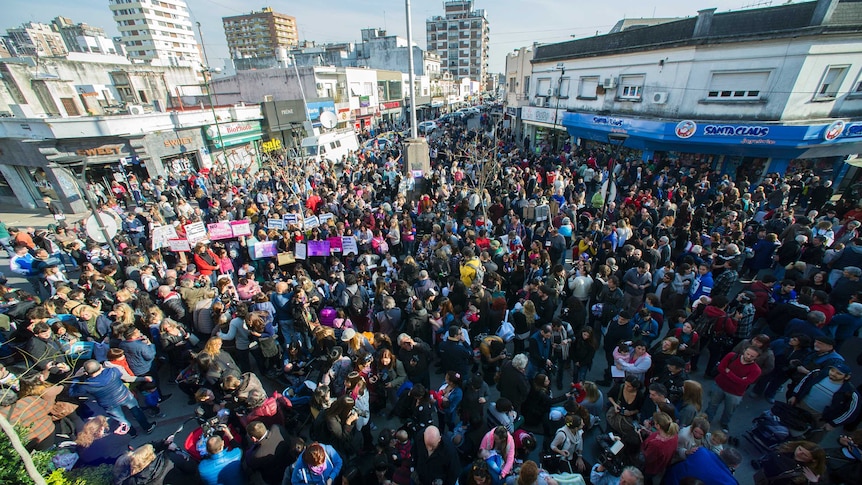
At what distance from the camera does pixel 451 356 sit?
5238 millimetres

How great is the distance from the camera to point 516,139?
3203 cm

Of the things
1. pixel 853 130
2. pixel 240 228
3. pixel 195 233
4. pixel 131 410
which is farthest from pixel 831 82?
pixel 131 410

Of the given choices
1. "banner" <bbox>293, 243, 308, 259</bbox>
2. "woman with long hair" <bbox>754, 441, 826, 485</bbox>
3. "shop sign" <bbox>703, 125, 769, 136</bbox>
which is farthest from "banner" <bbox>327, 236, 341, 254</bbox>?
"shop sign" <bbox>703, 125, 769, 136</bbox>

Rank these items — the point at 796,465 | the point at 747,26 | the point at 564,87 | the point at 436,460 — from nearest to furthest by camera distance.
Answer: the point at 796,465 < the point at 436,460 < the point at 747,26 < the point at 564,87

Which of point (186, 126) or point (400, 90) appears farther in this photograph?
point (400, 90)

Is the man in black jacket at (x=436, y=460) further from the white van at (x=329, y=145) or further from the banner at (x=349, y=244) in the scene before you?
the white van at (x=329, y=145)

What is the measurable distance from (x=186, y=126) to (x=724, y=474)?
75.5ft

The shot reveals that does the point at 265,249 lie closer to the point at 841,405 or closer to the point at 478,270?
the point at 478,270

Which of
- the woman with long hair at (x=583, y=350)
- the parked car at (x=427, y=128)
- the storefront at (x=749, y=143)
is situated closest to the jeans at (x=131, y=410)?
the woman with long hair at (x=583, y=350)

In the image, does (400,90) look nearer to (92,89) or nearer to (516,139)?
Answer: (516,139)

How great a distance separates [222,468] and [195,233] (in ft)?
22.0

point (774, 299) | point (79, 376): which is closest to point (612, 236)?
point (774, 299)

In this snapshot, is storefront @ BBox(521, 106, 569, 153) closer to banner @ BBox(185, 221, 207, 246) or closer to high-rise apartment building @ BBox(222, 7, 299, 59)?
banner @ BBox(185, 221, 207, 246)

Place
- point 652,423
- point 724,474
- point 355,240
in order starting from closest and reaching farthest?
1. point 724,474
2. point 652,423
3. point 355,240
